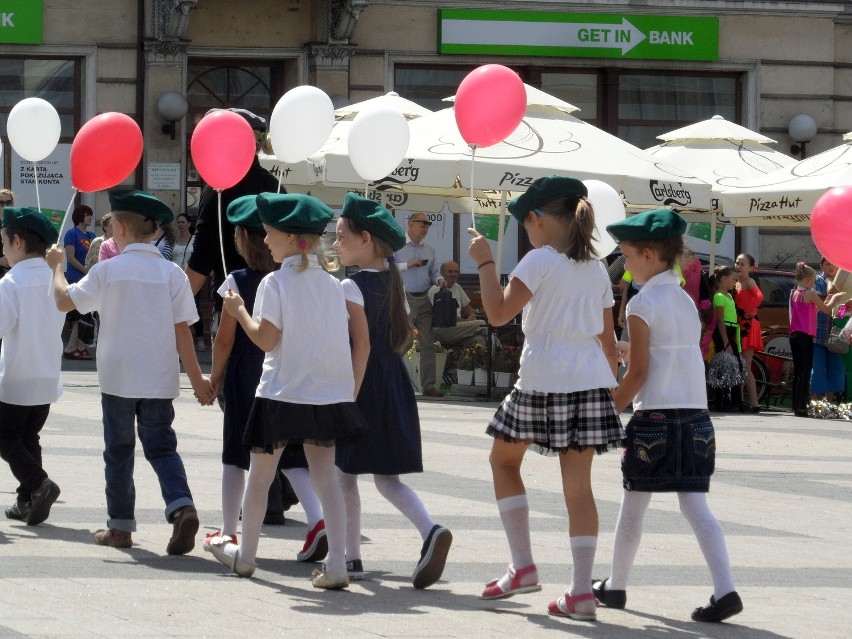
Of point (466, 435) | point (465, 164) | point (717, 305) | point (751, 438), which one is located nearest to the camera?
point (466, 435)

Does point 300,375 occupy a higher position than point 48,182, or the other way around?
point 48,182

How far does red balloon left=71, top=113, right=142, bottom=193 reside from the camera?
7.82 m

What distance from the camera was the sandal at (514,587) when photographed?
616 centimetres

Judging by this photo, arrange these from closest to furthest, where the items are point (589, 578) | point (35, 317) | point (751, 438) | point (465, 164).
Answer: point (589, 578)
point (35, 317)
point (751, 438)
point (465, 164)

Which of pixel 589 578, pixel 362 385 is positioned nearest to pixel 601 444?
pixel 589 578

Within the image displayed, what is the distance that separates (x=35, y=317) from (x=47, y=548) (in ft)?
4.40

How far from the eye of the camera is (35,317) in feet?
26.0

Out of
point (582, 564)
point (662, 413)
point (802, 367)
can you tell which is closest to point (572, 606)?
point (582, 564)

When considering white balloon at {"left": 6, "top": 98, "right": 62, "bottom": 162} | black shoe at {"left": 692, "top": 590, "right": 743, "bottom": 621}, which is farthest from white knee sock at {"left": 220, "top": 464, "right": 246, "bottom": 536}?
white balloon at {"left": 6, "top": 98, "right": 62, "bottom": 162}

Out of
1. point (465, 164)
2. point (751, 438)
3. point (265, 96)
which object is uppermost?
point (265, 96)

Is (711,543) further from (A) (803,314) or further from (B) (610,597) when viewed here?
(A) (803,314)

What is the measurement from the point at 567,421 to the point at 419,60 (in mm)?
17738

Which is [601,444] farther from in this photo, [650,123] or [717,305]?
[650,123]

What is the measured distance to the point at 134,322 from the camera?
23.5 ft
